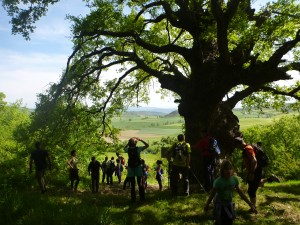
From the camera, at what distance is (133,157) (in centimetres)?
1110

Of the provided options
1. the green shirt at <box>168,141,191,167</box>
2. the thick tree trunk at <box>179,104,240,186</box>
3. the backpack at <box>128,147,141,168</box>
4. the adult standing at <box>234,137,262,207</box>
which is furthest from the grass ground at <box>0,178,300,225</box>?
the thick tree trunk at <box>179,104,240,186</box>

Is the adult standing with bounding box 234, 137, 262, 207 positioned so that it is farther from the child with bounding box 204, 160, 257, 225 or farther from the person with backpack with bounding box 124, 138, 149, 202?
the person with backpack with bounding box 124, 138, 149, 202

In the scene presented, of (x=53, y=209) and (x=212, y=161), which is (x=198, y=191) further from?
(x=53, y=209)

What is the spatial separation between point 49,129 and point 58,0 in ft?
19.5

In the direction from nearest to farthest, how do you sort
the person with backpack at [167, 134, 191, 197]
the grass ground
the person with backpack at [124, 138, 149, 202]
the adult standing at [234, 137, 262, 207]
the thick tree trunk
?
the grass ground < the adult standing at [234, 137, 262, 207] < the person with backpack at [124, 138, 149, 202] < the person with backpack at [167, 134, 191, 197] < the thick tree trunk

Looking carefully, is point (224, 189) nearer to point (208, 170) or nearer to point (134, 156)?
point (134, 156)

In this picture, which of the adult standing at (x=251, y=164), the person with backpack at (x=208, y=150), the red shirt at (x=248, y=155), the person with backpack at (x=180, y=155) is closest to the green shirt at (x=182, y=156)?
the person with backpack at (x=180, y=155)

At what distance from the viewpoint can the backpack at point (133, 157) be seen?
11.0 m

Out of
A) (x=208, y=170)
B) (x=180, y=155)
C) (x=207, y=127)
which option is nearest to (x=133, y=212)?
(x=180, y=155)

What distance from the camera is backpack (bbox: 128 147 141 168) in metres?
11.0

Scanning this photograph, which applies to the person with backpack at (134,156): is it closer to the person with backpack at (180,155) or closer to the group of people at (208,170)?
the group of people at (208,170)

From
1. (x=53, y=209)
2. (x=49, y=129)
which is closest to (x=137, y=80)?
(x=49, y=129)

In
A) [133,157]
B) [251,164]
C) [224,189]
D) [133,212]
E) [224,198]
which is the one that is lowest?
[133,212]

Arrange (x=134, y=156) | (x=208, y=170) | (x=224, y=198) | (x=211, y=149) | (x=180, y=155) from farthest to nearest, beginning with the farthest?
(x=208, y=170) → (x=211, y=149) → (x=180, y=155) → (x=134, y=156) → (x=224, y=198)
